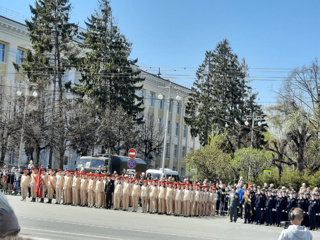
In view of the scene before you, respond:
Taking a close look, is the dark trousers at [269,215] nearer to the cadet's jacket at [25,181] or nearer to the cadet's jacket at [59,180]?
the cadet's jacket at [59,180]

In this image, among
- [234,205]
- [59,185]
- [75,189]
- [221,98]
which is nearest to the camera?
[234,205]

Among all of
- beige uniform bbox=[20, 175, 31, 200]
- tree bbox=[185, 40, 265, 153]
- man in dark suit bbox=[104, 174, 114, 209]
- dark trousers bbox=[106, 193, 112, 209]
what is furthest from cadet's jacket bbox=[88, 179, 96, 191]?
tree bbox=[185, 40, 265, 153]

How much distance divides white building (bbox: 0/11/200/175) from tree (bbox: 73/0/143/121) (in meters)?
2.71

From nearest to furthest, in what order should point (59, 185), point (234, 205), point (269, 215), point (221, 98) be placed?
point (234, 205), point (269, 215), point (59, 185), point (221, 98)

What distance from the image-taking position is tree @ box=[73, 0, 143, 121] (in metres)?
52.0

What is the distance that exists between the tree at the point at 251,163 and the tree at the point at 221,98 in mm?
21558

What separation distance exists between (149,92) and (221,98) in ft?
37.5

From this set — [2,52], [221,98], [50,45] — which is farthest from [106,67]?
[221,98]

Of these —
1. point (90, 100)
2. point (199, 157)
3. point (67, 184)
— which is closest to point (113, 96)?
point (90, 100)

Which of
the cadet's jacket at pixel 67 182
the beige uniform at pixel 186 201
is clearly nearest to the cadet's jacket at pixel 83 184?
the cadet's jacket at pixel 67 182

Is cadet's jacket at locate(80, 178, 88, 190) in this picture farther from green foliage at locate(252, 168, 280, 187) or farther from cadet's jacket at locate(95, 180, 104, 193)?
green foliage at locate(252, 168, 280, 187)

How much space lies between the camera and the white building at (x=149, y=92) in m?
47.4

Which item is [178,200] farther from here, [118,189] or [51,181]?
[51,181]

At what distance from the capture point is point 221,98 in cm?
6359
